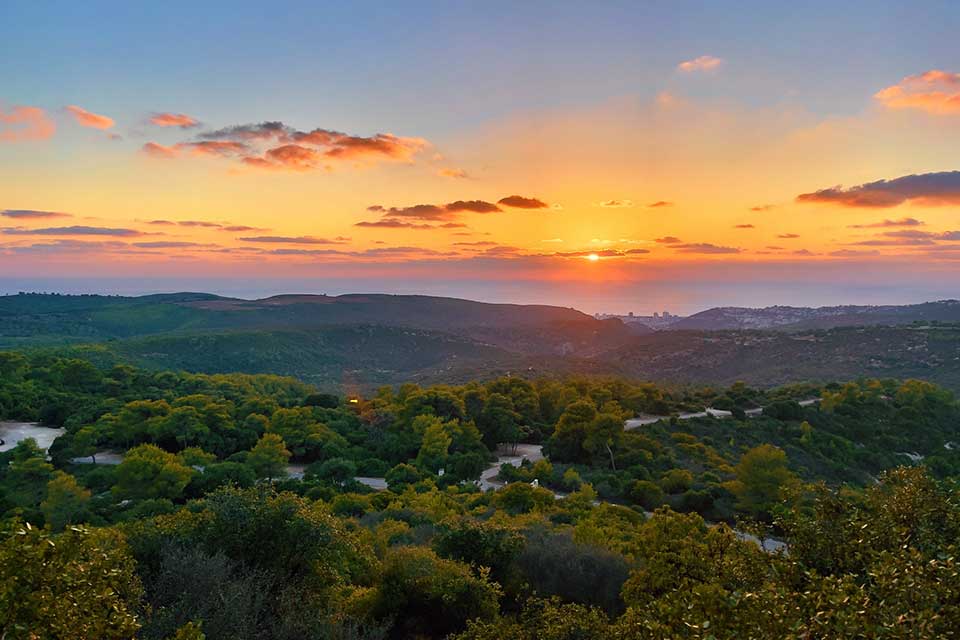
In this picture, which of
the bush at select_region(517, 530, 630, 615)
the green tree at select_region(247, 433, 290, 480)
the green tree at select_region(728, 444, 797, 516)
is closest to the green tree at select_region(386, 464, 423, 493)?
the green tree at select_region(247, 433, 290, 480)

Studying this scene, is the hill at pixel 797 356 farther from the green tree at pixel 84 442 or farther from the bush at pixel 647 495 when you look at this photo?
the green tree at pixel 84 442

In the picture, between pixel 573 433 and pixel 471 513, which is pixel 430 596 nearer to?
pixel 471 513

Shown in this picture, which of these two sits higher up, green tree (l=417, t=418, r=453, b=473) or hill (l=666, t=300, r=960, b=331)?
hill (l=666, t=300, r=960, b=331)

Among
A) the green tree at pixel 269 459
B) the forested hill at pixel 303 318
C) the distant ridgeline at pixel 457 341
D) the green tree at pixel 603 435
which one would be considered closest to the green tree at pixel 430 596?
the green tree at pixel 269 459

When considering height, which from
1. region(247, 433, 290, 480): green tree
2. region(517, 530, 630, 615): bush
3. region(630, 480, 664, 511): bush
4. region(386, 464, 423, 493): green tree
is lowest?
region(630, 480, 664, 511): bush

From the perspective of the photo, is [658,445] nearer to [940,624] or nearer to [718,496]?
[718,496]

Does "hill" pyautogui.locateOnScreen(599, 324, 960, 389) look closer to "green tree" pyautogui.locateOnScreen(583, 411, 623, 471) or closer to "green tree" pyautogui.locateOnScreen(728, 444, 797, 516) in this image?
"green tree" pyautogui.locateOnScreen(583, 411, 623, 471)

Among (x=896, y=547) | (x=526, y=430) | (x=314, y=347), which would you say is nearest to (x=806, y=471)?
(x=526, y=430)
